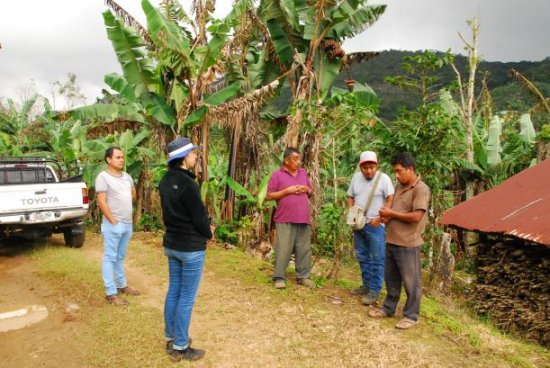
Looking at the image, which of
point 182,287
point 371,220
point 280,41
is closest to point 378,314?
point 371,220

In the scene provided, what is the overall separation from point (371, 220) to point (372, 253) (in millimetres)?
398

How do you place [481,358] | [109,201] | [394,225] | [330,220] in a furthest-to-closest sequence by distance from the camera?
[330,220]
[109,201]
[394,225]
[481,358]

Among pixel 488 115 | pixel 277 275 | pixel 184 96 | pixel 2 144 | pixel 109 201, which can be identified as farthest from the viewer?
pixel 488 115

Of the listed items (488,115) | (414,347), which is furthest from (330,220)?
(488,115)

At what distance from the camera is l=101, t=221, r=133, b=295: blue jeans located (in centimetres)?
468

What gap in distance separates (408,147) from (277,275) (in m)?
2.62

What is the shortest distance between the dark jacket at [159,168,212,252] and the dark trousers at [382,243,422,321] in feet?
6.37

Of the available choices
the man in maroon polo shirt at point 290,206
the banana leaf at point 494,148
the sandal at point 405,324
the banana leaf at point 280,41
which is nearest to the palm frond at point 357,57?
the banana leaf at point 280,41

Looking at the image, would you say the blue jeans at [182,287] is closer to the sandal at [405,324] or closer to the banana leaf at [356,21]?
the sandal at [405,324]

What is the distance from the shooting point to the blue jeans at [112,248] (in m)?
4.68

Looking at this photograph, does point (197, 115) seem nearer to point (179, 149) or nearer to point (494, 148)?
point (179, 149)

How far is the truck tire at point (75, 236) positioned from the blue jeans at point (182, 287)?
502cm

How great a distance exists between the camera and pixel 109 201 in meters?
4.70

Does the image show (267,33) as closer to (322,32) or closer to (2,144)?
(322,32)
